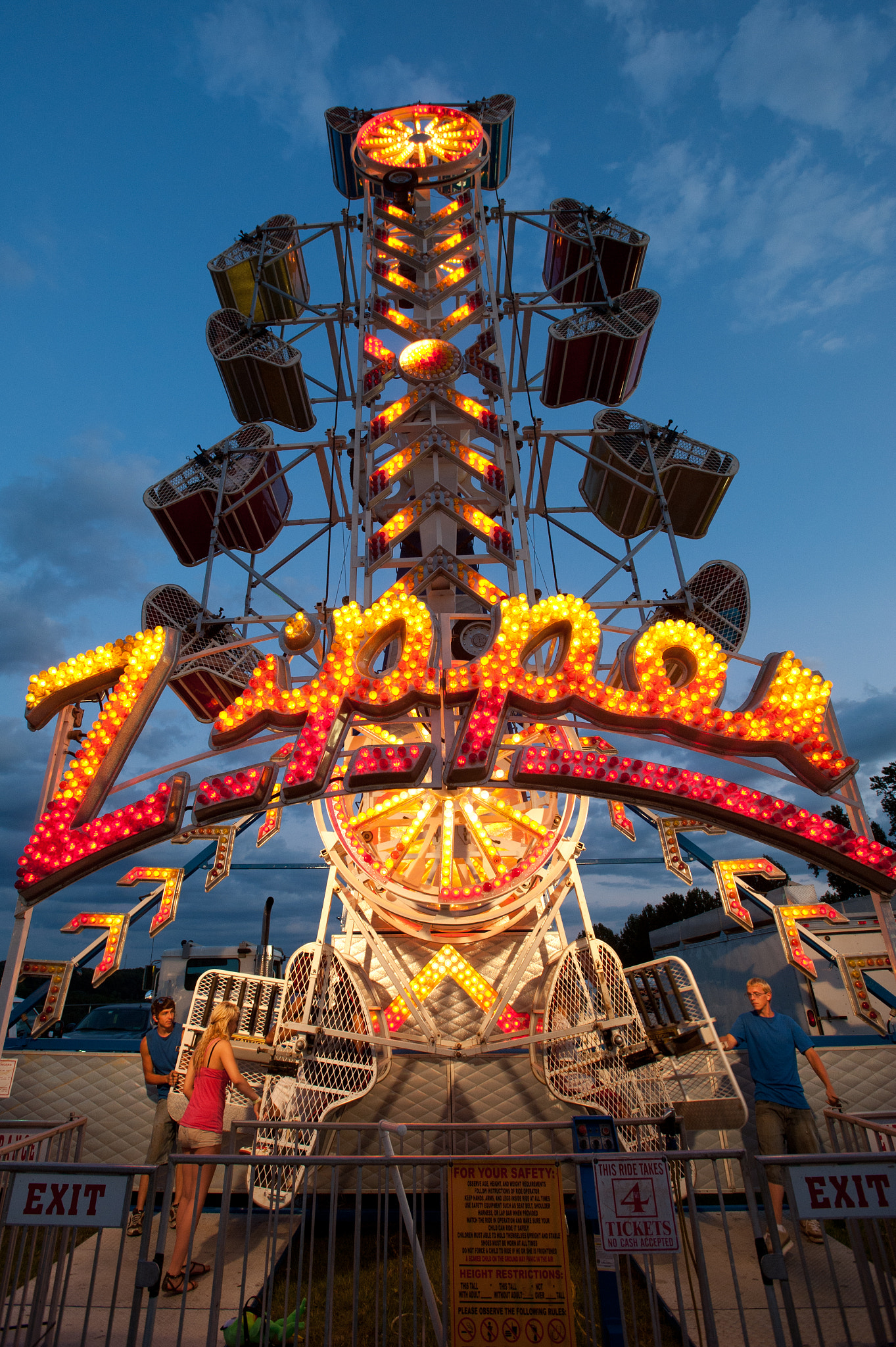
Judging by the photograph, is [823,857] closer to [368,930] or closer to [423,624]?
[423,624]

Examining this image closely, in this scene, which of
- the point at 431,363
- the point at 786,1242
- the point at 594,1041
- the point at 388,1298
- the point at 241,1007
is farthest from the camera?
the point at 431,363

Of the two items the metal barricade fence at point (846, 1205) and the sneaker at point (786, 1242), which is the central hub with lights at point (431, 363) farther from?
the sneaker at point (786, 1242)

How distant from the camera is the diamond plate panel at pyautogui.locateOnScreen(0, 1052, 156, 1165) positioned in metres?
9.16

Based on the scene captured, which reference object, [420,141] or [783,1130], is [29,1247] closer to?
[783,1130]

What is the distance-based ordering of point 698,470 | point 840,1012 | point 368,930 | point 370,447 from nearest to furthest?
point 368,930 < point 370,447 < point 698,470 < point 840,1012

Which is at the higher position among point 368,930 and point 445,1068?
point 368,930

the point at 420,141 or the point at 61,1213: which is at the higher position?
the point at 420,141

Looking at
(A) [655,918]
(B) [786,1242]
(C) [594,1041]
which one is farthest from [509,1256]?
(A) [655,918]

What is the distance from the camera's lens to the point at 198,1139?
549 centimetres

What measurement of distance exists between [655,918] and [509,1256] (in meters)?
55.5

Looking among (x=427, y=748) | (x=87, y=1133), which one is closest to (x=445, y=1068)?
(x=87, y=1133)

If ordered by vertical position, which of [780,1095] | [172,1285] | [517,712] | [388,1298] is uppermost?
[517,712]

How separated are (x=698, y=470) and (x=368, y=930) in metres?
10.2

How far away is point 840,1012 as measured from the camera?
1784 centimetres
